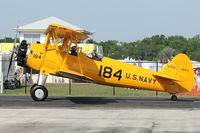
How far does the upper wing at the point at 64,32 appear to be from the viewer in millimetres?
17172

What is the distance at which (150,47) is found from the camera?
4513 inches

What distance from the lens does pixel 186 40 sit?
12225 centimetres

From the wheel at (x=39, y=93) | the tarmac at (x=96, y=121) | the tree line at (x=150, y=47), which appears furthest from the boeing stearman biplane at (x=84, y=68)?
the tree line at (x=150, y=47)

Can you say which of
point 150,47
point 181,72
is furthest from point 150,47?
point 181,72

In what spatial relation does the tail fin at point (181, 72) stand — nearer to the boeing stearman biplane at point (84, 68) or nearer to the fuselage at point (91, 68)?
the boeing stearman biplane at point (84, 68)

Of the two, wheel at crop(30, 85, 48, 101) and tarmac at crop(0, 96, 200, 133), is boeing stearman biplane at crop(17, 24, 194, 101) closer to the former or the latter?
wheel at crop(30, 85, 48, 101)

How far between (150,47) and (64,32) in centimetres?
9799

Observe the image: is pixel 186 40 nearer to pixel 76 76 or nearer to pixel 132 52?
pixel 132 52

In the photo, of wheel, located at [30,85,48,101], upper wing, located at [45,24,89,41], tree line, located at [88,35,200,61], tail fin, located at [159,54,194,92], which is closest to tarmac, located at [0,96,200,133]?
wheel, located at [30,85,48,101]

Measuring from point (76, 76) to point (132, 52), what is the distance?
323 ft

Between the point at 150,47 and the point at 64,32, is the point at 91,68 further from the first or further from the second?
the point at 150,47

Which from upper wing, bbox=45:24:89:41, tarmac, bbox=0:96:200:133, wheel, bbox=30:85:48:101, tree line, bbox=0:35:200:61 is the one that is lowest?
tarmac, bbox=0:96:200:133

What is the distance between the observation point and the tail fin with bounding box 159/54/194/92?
19109mm

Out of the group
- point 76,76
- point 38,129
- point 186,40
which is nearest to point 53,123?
point 38,129
